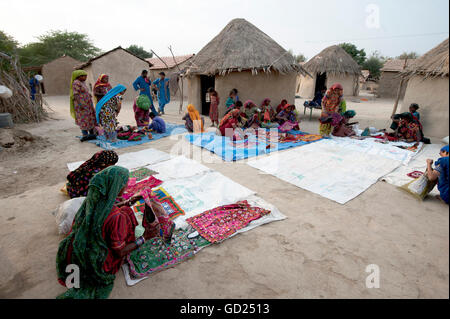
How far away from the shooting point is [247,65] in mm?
8047

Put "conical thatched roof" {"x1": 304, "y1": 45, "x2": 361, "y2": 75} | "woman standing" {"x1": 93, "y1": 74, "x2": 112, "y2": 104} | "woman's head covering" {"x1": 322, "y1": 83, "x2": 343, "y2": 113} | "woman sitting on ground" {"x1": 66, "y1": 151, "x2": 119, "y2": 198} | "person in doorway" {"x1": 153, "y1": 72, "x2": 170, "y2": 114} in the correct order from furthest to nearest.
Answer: "conical thatched roof" {"x1": 304, "y1": 45, "x2": 361, "y2": 75}
"person in doorway" {"x1": 153, "y1": 72, "x2": 170, "y2": 114}
"woman's head covering" {"x1": 322, "y1": 83, "x2": 343, "y2": 113}
"woman standing" {"x1": 93, "y1": 74, "x2": 112, "y2": 104}
"woman sitting on ground" {"x1": 66, "y1": 151, "x2": 119, "y2": 198}

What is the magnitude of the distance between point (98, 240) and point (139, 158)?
321 centimetres

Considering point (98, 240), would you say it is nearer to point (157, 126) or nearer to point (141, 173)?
point (141, 173)

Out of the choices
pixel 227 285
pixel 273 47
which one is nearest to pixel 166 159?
pixel 227 285

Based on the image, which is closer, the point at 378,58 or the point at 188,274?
the point at 188,274

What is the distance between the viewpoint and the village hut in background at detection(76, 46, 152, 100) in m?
14.2

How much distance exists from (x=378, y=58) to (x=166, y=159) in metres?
34.4

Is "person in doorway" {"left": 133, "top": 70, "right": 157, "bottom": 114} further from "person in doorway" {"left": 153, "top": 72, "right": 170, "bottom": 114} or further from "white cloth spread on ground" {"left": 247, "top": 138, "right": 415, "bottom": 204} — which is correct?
"white cloth spread on ground" {"left": 247, "top": 138, "right": 415, "bottom": 204}

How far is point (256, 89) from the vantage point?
8586 mm

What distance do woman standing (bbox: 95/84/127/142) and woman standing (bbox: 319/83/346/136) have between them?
5.28 meters

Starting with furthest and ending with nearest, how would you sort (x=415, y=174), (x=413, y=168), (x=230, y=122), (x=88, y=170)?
(x=230, y=122) → (x=413, y=168) → (x=415, y=174) → (x=88, y=170)

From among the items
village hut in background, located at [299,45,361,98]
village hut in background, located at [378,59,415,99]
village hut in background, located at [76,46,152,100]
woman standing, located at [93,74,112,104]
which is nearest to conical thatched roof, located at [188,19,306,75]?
woman standing, located at [93,74,112,104]

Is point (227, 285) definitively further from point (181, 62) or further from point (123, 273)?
point (181, 62)

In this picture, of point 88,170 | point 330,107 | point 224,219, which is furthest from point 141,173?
point 330,107
